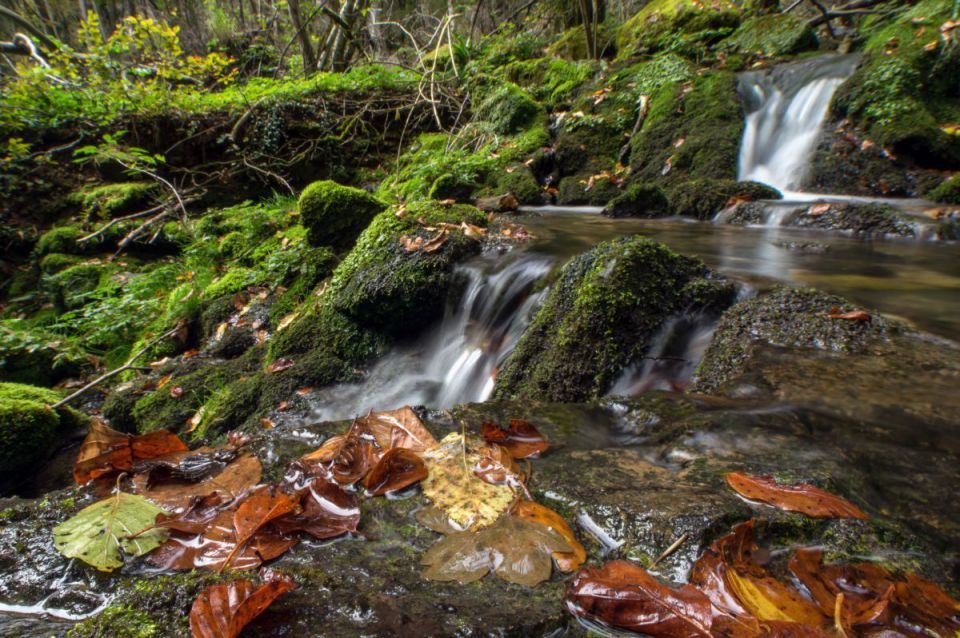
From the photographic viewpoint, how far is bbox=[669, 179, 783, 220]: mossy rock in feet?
19.5

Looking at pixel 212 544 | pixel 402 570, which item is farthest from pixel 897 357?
pixel 212 544

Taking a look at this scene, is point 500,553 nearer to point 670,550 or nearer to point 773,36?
point 670,550

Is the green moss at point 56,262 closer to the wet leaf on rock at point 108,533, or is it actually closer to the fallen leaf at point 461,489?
the wet leaf on rock at point 108,533

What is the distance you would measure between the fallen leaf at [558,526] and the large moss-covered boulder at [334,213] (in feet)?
14.0

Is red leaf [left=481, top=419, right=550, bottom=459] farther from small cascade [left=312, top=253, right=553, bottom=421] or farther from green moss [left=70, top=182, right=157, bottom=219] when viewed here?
green moss [left=70, top=182, right=157, bottom=219]

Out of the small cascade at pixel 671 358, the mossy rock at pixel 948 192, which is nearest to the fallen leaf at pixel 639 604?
the small cascade at pixel 671 358

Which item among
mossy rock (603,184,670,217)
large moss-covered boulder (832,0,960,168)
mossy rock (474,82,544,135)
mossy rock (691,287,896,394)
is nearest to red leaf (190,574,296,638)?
mossy rock (691,287,896,394)

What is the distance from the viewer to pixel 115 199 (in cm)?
809

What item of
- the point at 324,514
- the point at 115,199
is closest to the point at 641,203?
the point at 324,514

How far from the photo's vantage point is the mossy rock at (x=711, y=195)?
19.5 feet

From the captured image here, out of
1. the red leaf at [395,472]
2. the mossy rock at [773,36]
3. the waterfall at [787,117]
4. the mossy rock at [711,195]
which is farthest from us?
the mossy rock at [773,36]

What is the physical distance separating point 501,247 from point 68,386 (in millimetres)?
5058

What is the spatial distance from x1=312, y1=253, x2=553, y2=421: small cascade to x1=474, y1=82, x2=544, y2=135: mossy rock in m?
6.23

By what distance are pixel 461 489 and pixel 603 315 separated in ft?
4.67
